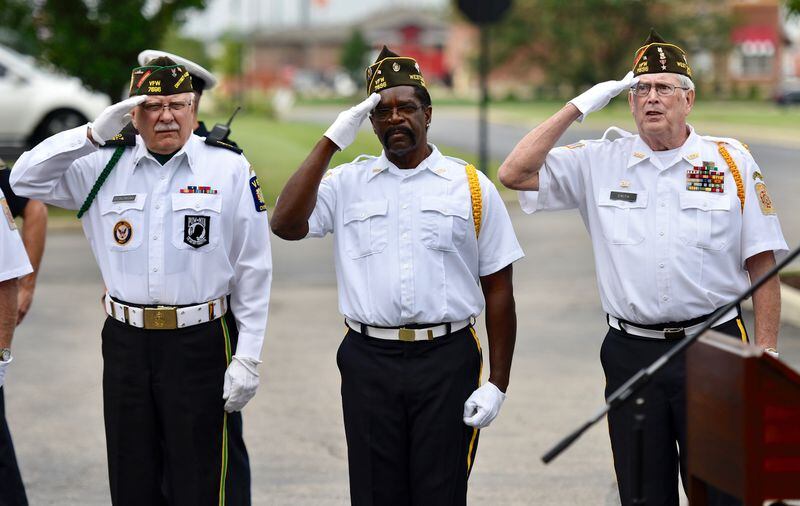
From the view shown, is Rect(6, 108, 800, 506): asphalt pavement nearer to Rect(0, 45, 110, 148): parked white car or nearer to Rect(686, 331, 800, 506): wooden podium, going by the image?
Answer: Rect(686, 331, 800, 506): wooden podium

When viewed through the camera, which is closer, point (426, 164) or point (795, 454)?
point (795, 454)

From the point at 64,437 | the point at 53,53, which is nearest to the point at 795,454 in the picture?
the point at 64,437

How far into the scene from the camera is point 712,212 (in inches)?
187

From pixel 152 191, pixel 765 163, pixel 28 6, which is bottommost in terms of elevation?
pixel 765 163

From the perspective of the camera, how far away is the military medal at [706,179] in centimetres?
477

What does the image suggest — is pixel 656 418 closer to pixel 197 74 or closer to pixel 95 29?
pixel 197 74

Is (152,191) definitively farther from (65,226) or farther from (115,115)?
(65,226)

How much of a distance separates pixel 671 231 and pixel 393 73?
1150 mm

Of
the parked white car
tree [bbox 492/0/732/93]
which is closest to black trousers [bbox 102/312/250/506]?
the parked white car

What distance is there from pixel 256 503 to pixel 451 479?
6.70 feet

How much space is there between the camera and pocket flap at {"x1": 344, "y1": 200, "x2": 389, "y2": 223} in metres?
4.58

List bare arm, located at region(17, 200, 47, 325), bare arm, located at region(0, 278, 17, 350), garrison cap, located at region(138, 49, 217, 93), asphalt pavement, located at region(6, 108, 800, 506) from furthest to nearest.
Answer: asphalt pavement, located at region(6, 108, 800, 506)
bare arm, located at region(17, 200, 47, 325)
garrison cap, located at region(138, 49, 217, 93)
bare arm, located at region(0, 278, 17, 350)

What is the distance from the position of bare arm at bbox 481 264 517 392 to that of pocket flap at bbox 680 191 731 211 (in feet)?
2.25

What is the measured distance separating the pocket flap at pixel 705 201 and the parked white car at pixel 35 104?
54.8 feet
